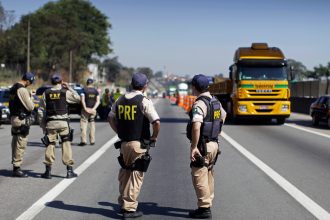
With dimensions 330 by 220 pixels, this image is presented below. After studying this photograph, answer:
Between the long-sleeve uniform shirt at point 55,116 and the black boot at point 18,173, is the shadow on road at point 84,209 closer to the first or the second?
the long-sleeve uniform shirt at point 55,116

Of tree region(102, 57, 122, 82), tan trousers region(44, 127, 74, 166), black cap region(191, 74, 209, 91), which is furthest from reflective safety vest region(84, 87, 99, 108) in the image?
tree region(102, 57, 122, 82)

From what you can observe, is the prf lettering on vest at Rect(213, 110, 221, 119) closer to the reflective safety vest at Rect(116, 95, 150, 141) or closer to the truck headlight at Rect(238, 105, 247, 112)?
the reflective safety vest at Rect(116, 95, 150, 141)

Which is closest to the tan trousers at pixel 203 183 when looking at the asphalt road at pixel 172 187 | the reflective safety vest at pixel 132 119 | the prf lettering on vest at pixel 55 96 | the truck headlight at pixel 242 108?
the asphalt road at pixel 172 187

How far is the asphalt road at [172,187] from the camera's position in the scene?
7059mm

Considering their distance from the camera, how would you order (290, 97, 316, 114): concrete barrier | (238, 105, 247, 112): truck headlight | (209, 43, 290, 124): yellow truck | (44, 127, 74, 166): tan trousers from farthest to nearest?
(290, 97, 316, 114): concrete barrier, (238, 105, 247, 112): truck headlight, (209, 43, 290, 124): yellow truck, (44, 127, 74, 166): tan trousers

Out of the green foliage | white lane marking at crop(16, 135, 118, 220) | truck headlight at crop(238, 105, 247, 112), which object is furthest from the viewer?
the green foliage

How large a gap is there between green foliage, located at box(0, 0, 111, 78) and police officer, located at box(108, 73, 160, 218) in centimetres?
6653

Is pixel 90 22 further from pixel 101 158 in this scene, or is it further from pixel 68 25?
pixel 101 158

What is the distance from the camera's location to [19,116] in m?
9.91

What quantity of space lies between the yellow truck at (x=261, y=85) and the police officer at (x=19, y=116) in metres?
15.0

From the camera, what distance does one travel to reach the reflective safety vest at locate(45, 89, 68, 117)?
9609 mm

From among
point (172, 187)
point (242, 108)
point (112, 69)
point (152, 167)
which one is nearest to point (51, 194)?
point (172, 187)

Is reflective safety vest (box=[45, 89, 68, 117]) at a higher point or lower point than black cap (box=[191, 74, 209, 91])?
lower

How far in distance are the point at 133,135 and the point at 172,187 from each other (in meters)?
2.39
